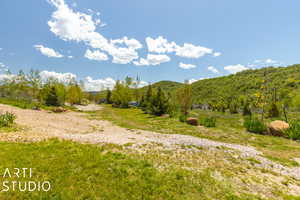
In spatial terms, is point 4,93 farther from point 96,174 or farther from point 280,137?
point 280,137

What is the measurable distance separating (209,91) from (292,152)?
72514 mm

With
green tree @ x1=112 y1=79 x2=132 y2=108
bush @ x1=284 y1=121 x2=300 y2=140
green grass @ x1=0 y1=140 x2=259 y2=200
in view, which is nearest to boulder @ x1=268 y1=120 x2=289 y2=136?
bush @ x1=284 y1=121 x2=300 y2=140

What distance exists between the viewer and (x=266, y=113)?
25922 mm

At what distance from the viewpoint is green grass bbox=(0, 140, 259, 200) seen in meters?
3.75

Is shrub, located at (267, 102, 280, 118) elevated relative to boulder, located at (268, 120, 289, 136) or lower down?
elevated

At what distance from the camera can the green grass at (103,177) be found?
3.75 metres

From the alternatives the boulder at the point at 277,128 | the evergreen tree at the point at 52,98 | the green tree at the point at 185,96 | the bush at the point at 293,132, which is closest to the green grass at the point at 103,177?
the bush at the point at 293,132

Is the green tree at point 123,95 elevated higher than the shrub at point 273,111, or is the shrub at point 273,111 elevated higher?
the green tree at point 123,95

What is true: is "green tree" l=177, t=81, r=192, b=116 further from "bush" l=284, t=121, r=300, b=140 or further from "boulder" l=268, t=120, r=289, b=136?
"bush" l=284, t=121, r=300, b=140

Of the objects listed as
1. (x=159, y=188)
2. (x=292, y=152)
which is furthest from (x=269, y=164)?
(x=159, y=188)

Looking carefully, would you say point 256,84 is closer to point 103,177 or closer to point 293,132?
point 293,132

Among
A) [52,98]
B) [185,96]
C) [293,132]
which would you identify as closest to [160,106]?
[185,96]

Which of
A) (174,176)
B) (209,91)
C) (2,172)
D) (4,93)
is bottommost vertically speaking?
(174,176)

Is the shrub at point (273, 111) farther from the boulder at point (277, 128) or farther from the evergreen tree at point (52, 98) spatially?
the evergreen tree at point (52, 98)
